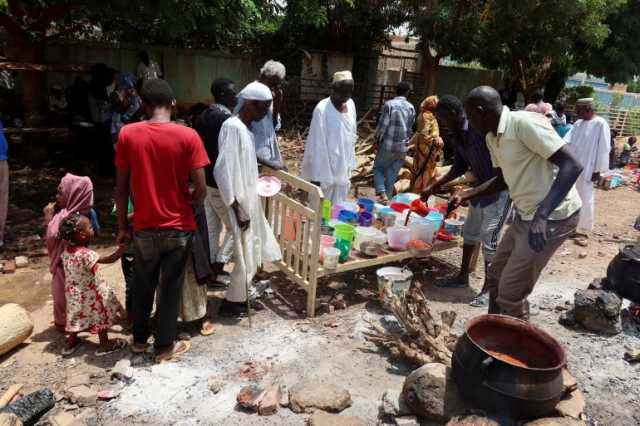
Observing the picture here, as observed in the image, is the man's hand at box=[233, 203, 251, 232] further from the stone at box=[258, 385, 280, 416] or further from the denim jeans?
the stone at box=[258, 385, 280, 416]

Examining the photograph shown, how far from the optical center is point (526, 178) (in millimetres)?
3166

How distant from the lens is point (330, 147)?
5340 mm

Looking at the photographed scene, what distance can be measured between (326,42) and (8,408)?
12.5 m

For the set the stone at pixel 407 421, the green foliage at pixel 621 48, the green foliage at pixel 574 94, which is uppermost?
the green foliage at pixel 621 48

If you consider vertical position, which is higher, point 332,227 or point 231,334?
point 332,227

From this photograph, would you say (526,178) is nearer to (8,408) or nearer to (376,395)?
(376,395)

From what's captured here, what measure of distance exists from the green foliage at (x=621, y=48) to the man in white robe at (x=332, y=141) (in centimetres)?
1295

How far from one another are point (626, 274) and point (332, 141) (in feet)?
10.2

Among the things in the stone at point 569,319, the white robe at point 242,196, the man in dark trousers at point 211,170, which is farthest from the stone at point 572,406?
the man in dark trousers at point 211,170

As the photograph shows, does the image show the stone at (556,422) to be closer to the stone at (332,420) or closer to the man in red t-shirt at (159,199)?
the stone at (332,420)

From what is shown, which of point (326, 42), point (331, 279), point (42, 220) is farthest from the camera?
point (326, 42)

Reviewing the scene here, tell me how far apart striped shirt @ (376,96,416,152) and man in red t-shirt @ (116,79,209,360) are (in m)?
3.96

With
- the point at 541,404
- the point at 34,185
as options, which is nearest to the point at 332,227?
the point at 541,404

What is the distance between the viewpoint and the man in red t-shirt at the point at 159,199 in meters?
2.96
